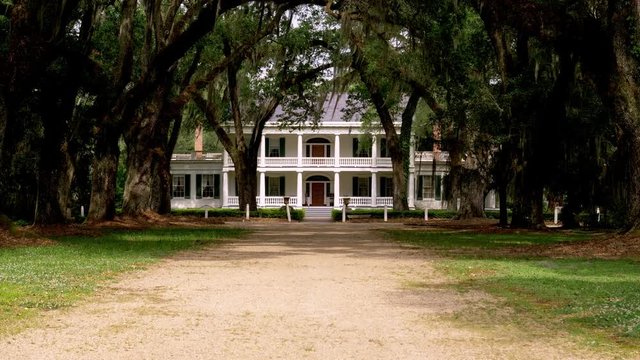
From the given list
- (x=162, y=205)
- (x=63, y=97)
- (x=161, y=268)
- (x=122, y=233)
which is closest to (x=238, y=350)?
(x=161, y=268)

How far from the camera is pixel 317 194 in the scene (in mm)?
58125

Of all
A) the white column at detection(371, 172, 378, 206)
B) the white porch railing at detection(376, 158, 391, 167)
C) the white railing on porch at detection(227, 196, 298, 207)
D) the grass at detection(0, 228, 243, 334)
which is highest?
the white porch railing at detection(376, 158, 391, 167)

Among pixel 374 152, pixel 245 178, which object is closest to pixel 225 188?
pixel 374 152

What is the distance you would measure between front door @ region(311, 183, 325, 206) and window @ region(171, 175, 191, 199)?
9.12 m

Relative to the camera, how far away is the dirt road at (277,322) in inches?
239

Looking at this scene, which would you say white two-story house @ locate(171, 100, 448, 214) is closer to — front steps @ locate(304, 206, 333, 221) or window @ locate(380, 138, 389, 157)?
window @ locate(380, 138, 389, 157)

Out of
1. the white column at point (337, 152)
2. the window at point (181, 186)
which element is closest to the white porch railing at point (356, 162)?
the white column at point (337, 152)

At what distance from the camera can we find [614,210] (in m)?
25.8

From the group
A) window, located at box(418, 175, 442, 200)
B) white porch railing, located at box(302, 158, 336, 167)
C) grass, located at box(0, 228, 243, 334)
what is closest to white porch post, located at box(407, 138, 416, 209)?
window, located at box(418, 175, 442, 200)

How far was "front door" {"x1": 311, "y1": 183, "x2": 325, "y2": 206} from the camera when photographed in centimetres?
5794

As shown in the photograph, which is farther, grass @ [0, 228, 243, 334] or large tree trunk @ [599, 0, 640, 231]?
large tree trunk @ [599, 0, 640, 231]

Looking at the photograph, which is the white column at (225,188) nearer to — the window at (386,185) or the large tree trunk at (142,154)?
the window at (386,185)

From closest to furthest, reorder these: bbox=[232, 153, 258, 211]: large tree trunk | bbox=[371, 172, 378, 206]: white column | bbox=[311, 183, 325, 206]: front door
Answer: bbox=[232, 153, 258, 211]: large tree trunk < bbox=[371, 172, 378, 206]: white column < bbox=[311, 183, 325, 206]: front door

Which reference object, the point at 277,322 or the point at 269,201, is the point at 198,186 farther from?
the point at 277,322
